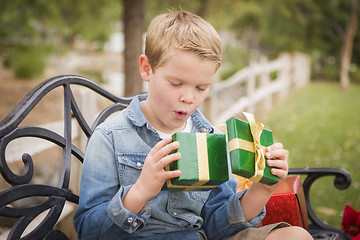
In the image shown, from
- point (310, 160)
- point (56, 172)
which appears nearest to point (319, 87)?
point (310, 160)

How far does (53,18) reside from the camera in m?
8.98

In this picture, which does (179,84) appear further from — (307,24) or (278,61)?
(307,24)

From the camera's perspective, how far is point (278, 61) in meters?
12.2

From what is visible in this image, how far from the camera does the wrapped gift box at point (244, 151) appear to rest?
139 centimetres

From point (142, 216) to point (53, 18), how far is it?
8.41 m

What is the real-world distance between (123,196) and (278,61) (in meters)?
11.5

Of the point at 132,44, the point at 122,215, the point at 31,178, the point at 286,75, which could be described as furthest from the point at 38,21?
the point at 122,215

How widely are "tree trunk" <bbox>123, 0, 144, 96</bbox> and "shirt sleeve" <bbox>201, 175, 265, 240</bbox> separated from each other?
3995 millimetres

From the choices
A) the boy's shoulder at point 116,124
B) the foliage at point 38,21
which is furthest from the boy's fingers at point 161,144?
the foliage at point 38,21

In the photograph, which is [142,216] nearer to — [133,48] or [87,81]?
[87,81]

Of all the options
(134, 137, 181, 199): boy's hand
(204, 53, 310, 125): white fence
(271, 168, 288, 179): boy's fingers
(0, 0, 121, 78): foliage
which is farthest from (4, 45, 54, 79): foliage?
(271, 168, 288, 179): boy's fingers

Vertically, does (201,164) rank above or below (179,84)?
below

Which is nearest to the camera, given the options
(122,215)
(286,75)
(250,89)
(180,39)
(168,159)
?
Answer: (168,159)

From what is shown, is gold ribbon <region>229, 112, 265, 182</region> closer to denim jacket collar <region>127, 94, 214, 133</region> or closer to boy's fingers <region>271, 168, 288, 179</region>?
boy's fingers <region>271, 168, 288, 179</region>
